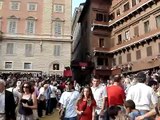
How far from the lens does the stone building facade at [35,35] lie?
4212 cm

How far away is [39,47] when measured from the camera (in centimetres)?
4312

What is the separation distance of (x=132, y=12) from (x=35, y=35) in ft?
53.4

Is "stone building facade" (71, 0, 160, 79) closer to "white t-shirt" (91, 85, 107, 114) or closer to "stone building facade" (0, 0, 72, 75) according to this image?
"stone building facade" (0, 0, 72, 75)

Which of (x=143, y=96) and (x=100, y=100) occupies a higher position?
(x=143, y=96)

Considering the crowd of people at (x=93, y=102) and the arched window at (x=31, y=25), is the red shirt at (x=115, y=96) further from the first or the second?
the arched window at (x=31, y=25)

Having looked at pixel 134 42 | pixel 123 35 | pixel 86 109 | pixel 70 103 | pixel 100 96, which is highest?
pixel 123 35

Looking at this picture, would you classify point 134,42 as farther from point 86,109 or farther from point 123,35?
point 86,109

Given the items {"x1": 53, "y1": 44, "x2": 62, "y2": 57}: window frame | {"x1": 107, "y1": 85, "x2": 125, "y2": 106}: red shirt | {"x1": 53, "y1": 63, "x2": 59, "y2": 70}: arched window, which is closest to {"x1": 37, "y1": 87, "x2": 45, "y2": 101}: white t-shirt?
{"x1": 107, "y1": 85, "x2": 125, "y2": 106}: red shirt

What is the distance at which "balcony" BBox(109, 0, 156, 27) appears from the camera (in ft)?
103

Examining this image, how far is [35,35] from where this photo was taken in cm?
4338

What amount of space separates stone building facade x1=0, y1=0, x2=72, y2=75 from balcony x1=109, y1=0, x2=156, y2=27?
28.8 feet

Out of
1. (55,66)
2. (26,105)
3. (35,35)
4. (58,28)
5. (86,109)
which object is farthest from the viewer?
(58,28)

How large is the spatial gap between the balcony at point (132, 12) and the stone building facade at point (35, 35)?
28.8 feet

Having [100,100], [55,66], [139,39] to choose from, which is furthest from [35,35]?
[100,100]
